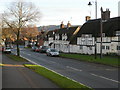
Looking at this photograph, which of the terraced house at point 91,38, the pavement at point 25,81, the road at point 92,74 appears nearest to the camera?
the pavement at point 25,81

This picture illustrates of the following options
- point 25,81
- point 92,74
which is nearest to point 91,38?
point 92,74

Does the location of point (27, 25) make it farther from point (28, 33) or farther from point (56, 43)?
point (56, 43)

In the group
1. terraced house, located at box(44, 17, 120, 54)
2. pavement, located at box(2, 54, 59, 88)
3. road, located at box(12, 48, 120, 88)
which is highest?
terraced house, located at box(44, 17, 120, 54)

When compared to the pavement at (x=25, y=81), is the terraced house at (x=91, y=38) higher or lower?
higher

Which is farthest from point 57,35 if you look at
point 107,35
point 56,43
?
point 107,35

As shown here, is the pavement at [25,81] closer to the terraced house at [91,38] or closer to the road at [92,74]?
the road at [92,74]

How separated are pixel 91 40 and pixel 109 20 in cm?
578

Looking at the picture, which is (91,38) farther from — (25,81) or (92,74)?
(25,81)

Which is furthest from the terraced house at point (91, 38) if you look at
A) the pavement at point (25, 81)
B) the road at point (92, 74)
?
the pavement at point (25, 81)

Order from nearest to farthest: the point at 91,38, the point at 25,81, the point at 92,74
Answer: the point at 25,81, the point at 92,74, the point at 91,38

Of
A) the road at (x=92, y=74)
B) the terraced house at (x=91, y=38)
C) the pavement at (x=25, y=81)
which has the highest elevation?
the terraced house at (x=91, y=38)

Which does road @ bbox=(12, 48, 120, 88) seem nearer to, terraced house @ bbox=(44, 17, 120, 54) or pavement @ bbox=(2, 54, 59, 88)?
pavement @ bbox=(2, 54, 59, 88)

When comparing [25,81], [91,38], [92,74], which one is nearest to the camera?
[25,81]

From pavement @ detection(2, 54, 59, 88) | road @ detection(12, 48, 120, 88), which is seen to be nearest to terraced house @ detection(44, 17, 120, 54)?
road @ detection(12, 48, 120, 88)
